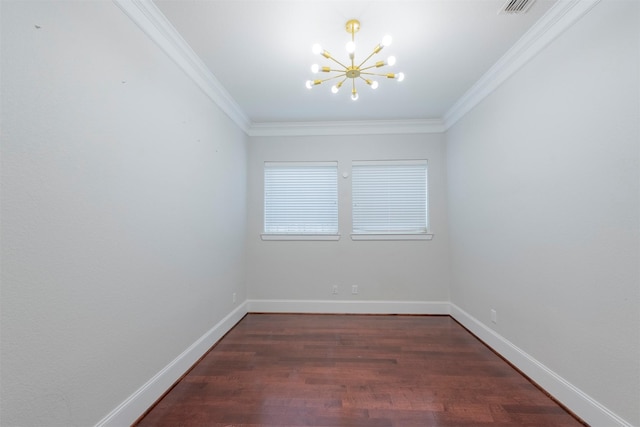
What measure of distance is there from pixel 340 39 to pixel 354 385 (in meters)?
2.73

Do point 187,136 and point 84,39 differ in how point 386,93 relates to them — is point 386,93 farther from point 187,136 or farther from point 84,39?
point 84,39

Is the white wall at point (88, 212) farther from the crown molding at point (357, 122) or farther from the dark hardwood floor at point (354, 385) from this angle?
the dark hardwood floor at point (354, 385)

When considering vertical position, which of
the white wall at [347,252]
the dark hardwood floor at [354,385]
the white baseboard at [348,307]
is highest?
the white wall at [347,252]

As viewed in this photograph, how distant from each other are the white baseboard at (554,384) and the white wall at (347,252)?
3.58 ft

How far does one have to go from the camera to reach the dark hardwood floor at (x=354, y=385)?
1.86 meters

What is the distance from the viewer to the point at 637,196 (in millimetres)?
1508

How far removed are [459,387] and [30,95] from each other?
314 centimetres

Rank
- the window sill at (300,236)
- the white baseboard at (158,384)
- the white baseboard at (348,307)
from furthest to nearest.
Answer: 1. the window sill at (300,236)
2. the white baseboard at (348,307)
3. the white baseboard at (158,384)

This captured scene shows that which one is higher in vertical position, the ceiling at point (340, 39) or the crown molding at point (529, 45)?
the ceiling at point (340, 39)

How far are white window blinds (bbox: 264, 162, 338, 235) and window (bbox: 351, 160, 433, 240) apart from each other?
338 mm

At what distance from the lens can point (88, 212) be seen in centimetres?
149

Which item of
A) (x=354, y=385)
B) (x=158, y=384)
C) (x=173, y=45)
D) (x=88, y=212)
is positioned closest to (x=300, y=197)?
(x=173, y=45)

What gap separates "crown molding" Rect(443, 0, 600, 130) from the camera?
1.86m

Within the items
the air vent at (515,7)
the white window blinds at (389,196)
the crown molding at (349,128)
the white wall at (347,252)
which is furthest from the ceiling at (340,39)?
the white window blinds at (389,196)
